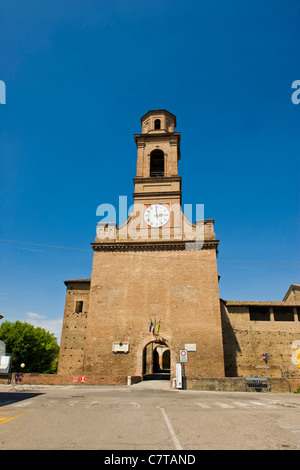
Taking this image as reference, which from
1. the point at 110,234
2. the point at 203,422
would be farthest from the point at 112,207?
the point at 203,422

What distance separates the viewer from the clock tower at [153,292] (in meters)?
20.7

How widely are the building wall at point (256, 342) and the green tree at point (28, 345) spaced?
2862 cm

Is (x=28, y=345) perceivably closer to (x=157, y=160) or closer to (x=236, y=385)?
(x=157, y=160)

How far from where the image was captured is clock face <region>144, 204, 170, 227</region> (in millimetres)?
24500

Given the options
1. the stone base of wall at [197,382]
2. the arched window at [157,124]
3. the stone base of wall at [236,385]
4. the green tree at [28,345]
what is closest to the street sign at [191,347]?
the stone base of wall at [197,382]

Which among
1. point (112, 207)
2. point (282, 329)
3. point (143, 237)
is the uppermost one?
point (112, 207)

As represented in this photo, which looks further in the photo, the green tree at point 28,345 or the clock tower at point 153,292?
the green tree at point 28,345

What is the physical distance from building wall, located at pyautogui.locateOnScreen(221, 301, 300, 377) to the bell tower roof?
17.5 metres

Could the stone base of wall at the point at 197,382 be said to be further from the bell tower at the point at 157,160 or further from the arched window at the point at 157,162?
the arched window at the point at 157,162

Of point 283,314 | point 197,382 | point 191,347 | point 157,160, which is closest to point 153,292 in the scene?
point 191,347

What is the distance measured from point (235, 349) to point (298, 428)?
59.9 ft

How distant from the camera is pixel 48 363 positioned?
152ft

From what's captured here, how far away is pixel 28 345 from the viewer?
4112 centimetres
